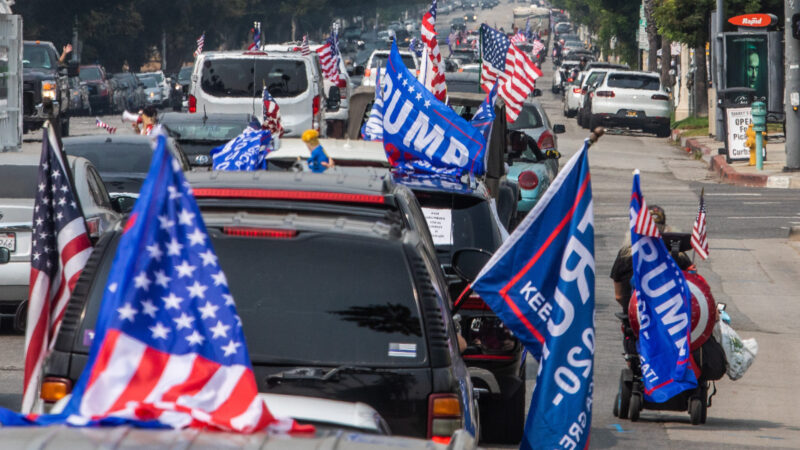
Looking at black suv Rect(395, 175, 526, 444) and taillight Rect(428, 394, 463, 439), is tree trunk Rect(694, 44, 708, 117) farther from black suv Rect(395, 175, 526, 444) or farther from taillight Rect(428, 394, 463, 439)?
taillight Rect(428, 394, 463, 439)

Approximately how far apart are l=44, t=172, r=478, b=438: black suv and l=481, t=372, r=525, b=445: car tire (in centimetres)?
303

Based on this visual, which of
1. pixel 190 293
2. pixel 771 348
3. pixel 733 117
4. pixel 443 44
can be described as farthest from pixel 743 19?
pixel 443 44

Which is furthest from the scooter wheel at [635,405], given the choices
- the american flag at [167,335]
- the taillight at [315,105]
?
the taillight at [315,105]

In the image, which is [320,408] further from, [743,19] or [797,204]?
[743,19]

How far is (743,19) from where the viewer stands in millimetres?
33531

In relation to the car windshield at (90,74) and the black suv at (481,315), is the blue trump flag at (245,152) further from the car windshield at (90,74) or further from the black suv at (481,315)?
the car windshield at (90,74)

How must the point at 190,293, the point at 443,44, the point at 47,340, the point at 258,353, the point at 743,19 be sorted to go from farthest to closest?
the point at 443,44 → the point at 743,19 → the point at 47,340 → the point at 258,353 → the point at 190,293

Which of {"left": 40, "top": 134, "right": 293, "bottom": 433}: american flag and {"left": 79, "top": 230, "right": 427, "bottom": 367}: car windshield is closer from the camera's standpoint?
{"left": 40, "top": 134, "right": 293, "bottom": 433}: american flag

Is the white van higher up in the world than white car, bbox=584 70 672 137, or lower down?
higher up

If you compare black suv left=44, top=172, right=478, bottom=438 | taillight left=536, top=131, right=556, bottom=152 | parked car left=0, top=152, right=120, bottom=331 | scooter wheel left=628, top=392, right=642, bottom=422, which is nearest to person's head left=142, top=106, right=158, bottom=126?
taillight left=536, top=131, right=556, bottom=152

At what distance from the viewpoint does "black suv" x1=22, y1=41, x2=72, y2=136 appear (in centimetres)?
3278

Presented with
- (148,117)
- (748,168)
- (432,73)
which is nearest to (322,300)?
(432,73)

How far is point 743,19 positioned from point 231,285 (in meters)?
29.3

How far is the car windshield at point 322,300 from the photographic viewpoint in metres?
5.58
